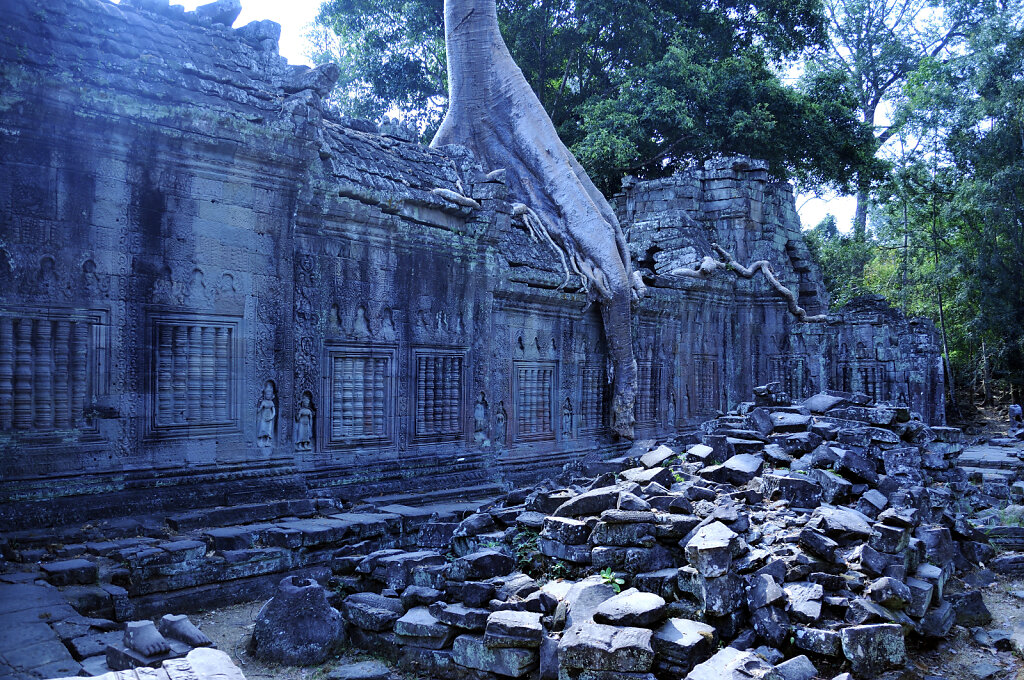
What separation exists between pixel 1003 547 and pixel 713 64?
44.5ft

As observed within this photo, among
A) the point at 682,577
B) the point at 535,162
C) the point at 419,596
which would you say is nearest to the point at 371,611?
the point at 419,596

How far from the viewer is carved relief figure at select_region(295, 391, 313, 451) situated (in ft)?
23.3

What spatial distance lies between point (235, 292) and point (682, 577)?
13.5 ft

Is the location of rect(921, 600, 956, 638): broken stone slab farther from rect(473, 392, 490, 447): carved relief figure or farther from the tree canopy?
the tree canopy

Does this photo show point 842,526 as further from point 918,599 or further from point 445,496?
point 445,496

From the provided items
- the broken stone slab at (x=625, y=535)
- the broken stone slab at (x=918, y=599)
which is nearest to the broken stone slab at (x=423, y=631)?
the broken stone slab at (x=625, y=535)

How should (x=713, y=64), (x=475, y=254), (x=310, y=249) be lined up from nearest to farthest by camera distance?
(x=310, y=249)
(x=475, y=254)
(x=713, y=64)

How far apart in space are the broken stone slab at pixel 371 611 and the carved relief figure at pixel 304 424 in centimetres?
228

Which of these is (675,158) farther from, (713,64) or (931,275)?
(931,275)

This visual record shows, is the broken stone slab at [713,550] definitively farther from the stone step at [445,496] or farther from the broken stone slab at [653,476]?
the stone step at [445,496]

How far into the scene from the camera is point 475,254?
8.98m

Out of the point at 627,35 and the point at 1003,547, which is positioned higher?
the point at 627,35

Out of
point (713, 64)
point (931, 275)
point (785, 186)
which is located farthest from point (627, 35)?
point (931, 275)

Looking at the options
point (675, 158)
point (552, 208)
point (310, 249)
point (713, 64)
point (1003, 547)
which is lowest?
point (1003, 547)
